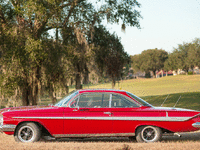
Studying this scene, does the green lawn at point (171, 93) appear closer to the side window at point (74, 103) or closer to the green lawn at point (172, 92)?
the green lawn at point (172, 92)

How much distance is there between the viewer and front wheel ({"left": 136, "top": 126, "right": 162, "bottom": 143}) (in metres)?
7.46

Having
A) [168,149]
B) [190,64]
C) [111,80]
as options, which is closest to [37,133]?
[168,149]

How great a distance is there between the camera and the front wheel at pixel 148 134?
7.46m

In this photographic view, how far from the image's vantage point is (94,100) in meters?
7.66

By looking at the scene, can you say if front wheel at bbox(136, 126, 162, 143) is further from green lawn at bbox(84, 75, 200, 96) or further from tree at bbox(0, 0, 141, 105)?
green lawn at bbox(84, 75, 200, 96)

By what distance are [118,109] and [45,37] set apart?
38.9 feet

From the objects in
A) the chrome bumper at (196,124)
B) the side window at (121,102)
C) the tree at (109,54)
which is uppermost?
the tree at (109,54)

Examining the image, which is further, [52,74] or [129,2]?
[129,2]

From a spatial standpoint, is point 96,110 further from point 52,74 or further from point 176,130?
point 52,74

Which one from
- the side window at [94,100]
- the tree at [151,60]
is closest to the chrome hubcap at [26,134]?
the side window at [94,100]

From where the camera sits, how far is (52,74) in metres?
17.9

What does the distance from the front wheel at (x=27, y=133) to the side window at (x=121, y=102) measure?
198 centimetres

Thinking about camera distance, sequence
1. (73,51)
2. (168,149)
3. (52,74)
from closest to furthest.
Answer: (168,149) < (52,74) < (73,51)

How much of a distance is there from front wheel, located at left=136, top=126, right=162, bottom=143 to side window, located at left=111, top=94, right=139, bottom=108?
0.63m
